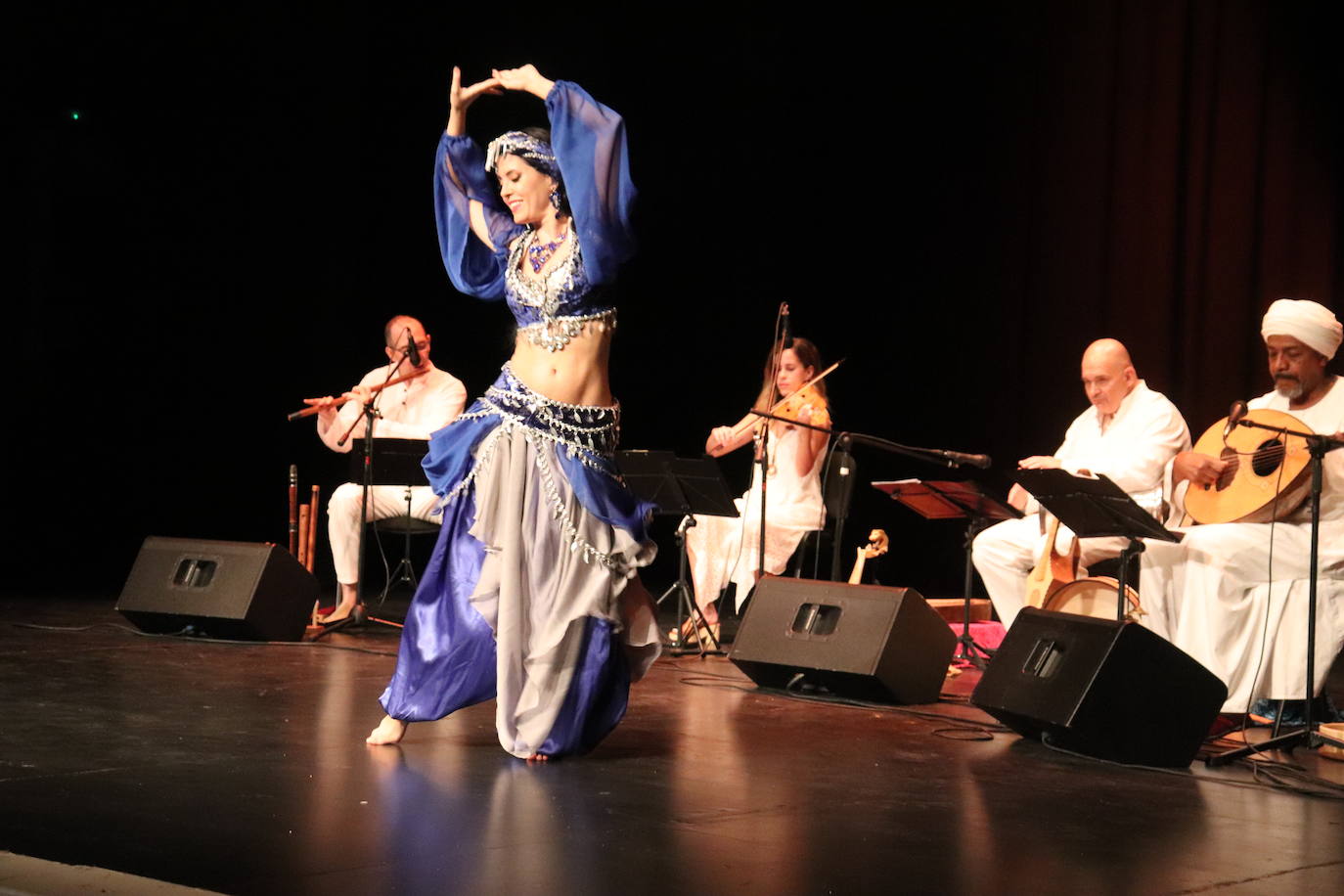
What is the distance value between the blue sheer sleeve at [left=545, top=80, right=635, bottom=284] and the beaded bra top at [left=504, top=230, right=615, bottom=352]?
0.07 metres

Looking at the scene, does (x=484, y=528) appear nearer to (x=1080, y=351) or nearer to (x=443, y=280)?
(x=1080, y=351)

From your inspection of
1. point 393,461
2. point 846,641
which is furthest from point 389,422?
point 846,641

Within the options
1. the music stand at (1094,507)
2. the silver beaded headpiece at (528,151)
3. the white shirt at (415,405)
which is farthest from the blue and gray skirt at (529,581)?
the white shirt at (415,405)

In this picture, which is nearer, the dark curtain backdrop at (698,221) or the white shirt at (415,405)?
the dark curtain backdrop at (698,221)

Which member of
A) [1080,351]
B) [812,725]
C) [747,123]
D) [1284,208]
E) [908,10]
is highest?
[908,10]

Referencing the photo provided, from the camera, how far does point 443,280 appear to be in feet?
29.8

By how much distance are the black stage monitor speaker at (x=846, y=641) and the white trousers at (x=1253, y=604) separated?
0.80m

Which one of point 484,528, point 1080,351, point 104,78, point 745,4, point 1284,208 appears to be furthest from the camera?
point 104,78

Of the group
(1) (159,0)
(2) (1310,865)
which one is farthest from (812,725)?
(1) (159,0)

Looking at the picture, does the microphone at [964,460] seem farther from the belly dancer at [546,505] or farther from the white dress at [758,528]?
the white dress at [758,528]

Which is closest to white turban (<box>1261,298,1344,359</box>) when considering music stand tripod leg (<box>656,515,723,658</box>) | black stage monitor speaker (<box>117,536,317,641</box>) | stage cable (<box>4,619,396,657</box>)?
music stand tripod leg (<box>656,515,723,658</box>)

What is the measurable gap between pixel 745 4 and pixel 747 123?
0.62m

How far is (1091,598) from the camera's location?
547cm

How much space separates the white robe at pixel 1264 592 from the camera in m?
4.87
